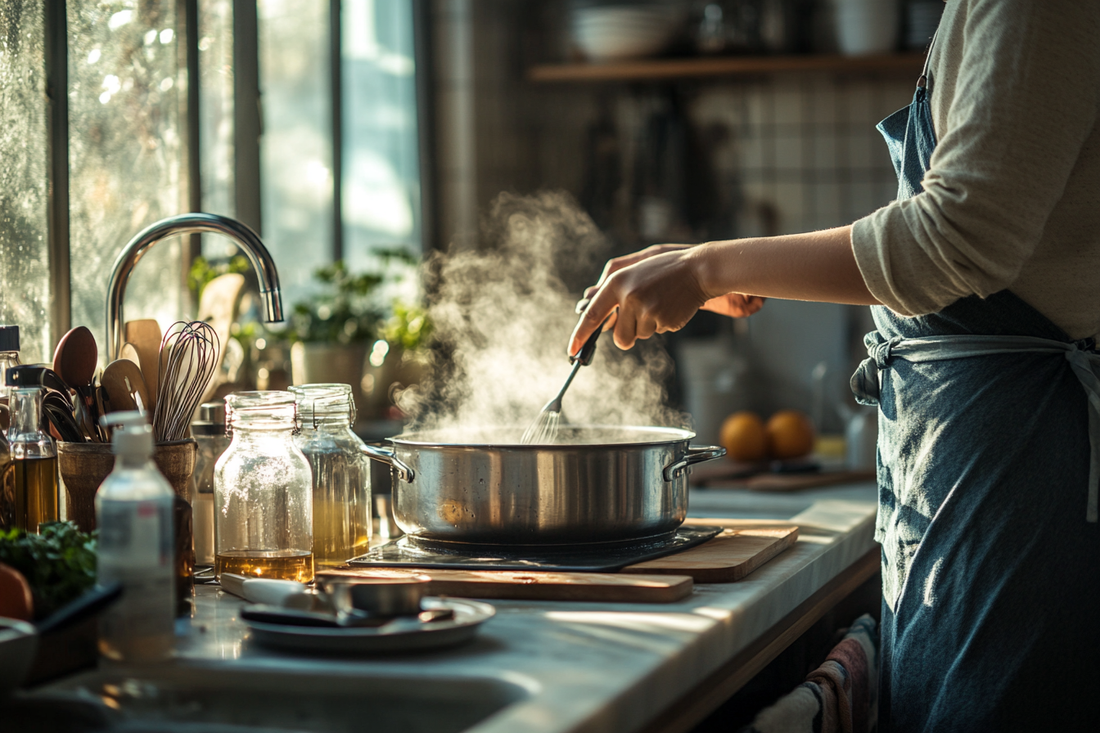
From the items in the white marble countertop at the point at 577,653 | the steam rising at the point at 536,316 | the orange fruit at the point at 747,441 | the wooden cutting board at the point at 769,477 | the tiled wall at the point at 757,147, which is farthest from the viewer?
the tiled wall at the point at 757,147

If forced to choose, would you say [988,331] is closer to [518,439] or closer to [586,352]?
[586,352]

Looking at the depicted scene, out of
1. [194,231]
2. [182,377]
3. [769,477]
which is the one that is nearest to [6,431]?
[182,377]

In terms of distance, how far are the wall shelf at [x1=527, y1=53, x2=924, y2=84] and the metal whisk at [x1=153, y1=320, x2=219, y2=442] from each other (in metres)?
2.19

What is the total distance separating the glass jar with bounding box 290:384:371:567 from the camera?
1147 mm

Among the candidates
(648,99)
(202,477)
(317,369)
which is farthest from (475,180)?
(202,477)

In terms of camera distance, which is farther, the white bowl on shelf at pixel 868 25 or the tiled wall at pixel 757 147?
the tiled wall at pixel 757 147

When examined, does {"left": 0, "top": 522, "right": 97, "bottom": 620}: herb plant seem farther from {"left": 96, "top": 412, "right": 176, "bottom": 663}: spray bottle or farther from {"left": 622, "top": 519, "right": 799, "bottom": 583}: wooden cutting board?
{"left": 622, "top": 519, "right": 799, "bottom": 583}: wooden cutting board

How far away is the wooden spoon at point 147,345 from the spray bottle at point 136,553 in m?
0.32

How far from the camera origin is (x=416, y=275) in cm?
303

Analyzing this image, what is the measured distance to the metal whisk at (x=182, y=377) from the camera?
3.53 feet

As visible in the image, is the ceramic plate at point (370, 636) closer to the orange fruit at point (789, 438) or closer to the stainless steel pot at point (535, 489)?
the stainless steel pot at point (535, 489)

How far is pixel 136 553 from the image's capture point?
0.78 m

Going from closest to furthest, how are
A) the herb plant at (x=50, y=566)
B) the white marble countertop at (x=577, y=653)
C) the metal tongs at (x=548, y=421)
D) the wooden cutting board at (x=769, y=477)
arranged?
the white marble countertop at (x=577, y=653) < the herb plant at (x=50, y=566) < the metal tongs at (x=548, y=421) < the wooden cutting board at (x=769, y=477)

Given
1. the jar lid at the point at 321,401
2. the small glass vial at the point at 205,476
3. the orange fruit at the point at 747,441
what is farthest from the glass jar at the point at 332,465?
the orange fruit at the point at 747,441
